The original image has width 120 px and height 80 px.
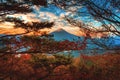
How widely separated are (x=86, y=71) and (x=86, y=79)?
78cm

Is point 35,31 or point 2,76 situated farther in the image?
point 2,76

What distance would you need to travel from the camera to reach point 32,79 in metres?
23.0

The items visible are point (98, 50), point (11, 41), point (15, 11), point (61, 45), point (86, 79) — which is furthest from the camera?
point (86, 79)

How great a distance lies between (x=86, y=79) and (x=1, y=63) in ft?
23.8

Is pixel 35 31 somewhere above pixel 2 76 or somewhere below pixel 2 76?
above

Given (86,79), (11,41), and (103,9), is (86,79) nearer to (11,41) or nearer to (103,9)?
(11,41)

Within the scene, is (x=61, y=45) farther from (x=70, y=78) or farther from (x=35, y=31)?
(x=70, y=78)

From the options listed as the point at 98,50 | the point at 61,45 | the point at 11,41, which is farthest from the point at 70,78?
the point at 98,50

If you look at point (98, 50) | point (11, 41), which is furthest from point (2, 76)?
point (98, 50)

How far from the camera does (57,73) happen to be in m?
25.5

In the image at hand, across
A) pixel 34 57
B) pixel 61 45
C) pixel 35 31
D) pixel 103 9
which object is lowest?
pixel 34 57

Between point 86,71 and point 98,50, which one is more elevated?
point 98,50

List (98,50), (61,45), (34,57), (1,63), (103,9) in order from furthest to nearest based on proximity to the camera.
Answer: (34,57) < (1,63) < (61,45) < (98,50) < (103,9)

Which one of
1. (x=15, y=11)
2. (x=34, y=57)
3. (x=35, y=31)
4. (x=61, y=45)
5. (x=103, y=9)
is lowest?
(x=34, y=57)
